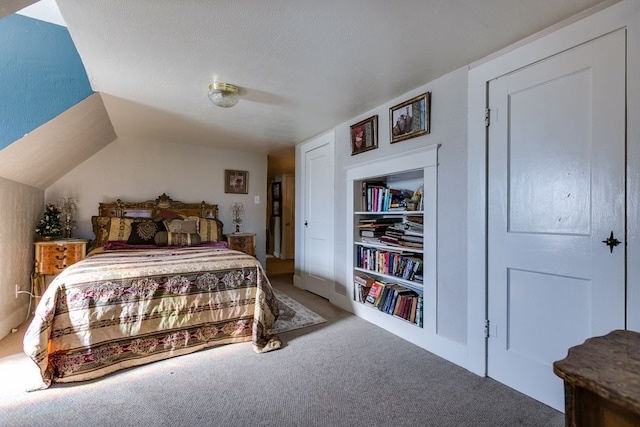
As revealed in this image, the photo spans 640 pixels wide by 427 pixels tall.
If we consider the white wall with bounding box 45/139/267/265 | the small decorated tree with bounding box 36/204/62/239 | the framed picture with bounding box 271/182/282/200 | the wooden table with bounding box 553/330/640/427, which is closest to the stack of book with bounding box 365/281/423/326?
the wooden table with bounding box 553/330/640/427

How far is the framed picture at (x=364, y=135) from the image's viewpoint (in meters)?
2.91

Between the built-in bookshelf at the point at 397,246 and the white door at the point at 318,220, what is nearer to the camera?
the built-in bookshelf at the point at 397,246

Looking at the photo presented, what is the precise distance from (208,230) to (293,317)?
194cm

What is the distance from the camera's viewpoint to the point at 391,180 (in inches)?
125

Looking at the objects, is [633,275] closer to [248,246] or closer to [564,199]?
[564,199]

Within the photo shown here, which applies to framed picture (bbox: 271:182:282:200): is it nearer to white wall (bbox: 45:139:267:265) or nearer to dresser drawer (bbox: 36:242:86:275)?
white wall (bbox: 45:139:267:265)

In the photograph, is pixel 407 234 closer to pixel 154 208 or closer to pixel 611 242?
pixel 611 242

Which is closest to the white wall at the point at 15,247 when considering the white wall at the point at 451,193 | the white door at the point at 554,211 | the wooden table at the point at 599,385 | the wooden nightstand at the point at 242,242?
the wooden nightstand at the point at 242,242

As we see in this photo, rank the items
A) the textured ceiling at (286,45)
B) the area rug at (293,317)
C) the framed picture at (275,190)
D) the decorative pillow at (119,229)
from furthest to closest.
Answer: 1. the framed picture at (275,190)
2. the decorative pillow at (119,229)
3. the area rug at (293,317)
4. the textured ceiling at (286,45)

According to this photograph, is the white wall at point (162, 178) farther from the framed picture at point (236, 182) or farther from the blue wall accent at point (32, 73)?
the blue wall accent at point (32, 73)

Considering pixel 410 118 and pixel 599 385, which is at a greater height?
pixel 410 118

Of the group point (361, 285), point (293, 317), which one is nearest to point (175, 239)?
point (293, 317)

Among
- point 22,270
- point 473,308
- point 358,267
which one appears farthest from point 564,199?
point 22,270

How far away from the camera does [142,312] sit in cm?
209
